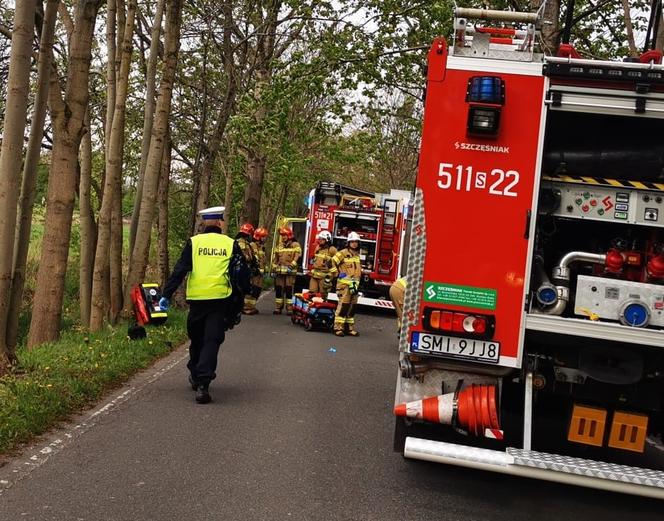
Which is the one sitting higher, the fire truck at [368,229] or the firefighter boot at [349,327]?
the fire truck at [368,229]

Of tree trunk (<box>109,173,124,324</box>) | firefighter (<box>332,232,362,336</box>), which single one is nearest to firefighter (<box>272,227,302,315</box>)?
firefighter (<box>332,232,362,336</box>)

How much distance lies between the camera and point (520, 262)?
5.55m

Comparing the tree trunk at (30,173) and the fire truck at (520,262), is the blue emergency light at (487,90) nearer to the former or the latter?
the fire truck at (520,262)

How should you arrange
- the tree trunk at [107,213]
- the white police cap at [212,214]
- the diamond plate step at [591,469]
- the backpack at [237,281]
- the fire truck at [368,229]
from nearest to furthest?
the diamond plate step at [591,469] → the backpack at [237,281] → the white police cap at [212,214] → the tree trunk at [107,213] → the fire truck at [368,229]

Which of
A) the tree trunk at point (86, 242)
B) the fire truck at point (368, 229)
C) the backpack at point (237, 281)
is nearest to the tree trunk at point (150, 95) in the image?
the tree trunk at point (86, 242)

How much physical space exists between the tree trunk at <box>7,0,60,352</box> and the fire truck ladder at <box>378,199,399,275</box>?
419 inches

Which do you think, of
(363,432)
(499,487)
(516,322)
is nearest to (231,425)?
(363,432)

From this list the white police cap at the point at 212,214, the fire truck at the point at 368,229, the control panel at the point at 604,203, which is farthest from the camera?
the fire truck at the point at 368,229

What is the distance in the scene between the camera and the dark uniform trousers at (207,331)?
27.5 ft

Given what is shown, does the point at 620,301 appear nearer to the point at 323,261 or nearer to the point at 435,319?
the point at 435,319

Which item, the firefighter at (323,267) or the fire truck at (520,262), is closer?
the fire truck at (520,262)

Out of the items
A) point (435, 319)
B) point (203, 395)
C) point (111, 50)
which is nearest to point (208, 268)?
point (203, 395)

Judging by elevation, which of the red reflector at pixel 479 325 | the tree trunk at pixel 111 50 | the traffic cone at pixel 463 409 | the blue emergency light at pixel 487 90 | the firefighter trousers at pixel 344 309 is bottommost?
the firefighter trousers at pixel 344 309

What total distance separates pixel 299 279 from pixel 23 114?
13.4 metres
